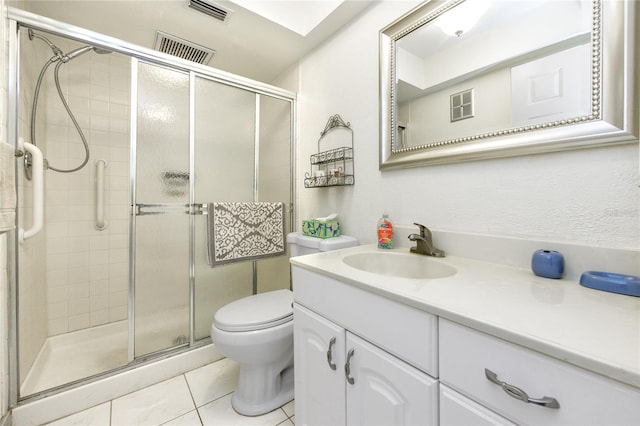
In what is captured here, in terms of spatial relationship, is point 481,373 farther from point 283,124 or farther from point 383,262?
point 283,124

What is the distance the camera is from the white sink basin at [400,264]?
0.99m

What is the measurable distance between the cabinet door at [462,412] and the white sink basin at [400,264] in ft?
1.47

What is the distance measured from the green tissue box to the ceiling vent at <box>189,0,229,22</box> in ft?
4.48

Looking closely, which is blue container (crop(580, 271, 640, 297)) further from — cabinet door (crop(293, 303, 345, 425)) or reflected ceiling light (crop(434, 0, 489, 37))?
reflected ceiling light (crop(434, 0, 489, 37))

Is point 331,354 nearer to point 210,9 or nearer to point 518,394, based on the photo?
point 518,394

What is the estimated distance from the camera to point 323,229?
147 centimetres

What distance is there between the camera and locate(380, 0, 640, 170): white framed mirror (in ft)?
2.33

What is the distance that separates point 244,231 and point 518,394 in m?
1.51

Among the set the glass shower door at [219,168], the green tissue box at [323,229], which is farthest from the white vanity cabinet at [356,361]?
the glass shower door at [219,168]

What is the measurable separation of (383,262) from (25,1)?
235 centimetres

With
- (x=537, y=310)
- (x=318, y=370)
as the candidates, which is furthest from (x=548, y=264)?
(x=318, y=370)

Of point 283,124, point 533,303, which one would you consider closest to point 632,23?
point 533,303

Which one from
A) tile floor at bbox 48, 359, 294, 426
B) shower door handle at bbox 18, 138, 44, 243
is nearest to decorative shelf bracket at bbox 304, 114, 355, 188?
tile floor at bbox 48, 359, 294, 426

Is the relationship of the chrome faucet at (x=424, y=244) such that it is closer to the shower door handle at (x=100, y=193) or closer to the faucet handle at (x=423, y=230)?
the faucet handle at (x=423, y=230)
